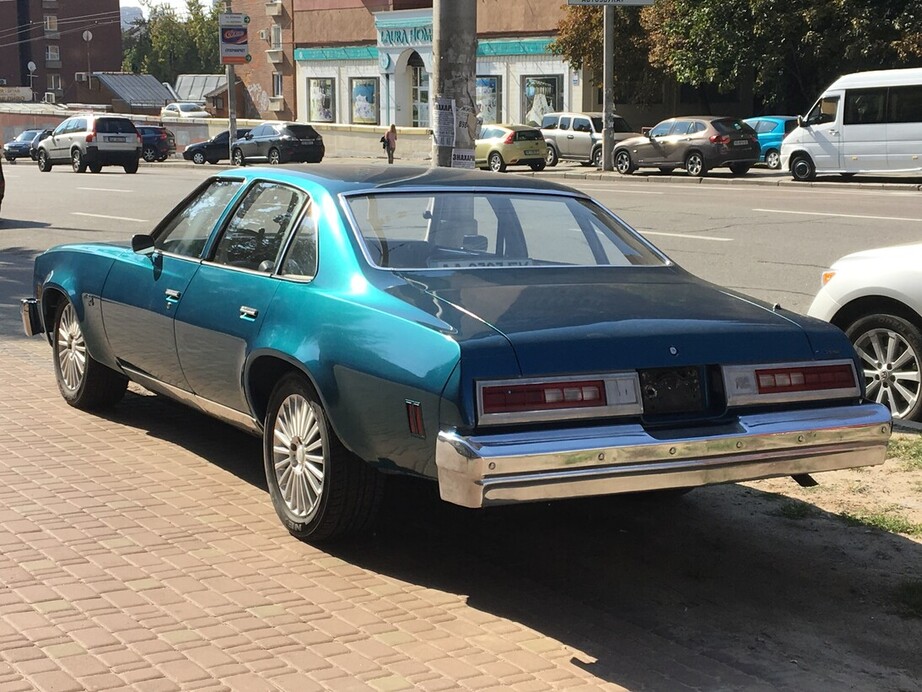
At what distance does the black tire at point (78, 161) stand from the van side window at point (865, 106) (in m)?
22.7

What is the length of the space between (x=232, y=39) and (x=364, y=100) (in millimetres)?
13119

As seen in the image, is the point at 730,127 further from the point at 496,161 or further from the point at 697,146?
the point at 496,161

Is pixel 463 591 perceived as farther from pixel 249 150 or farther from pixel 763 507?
→ pixel 249 150

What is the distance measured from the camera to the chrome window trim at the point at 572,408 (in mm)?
4352

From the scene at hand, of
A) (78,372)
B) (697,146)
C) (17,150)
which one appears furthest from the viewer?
(17,150)

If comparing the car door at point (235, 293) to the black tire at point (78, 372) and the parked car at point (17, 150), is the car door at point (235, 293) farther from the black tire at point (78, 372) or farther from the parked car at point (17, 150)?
the parked car at point (17, 150)

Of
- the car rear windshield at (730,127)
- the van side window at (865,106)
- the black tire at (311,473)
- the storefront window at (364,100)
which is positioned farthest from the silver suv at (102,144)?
the black tire at (311,473)

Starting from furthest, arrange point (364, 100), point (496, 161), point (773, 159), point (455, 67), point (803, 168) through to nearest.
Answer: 1. point (364, 100)
2. point (496, 161)
3. point (773, 159)
4. point (803, 168)
5. point (455, 67)

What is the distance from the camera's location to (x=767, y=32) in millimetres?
37375

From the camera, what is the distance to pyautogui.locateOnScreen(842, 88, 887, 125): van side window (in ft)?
94.1

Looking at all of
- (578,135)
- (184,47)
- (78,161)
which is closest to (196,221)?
(578,135)

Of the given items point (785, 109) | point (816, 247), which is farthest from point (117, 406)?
point (785, 109)

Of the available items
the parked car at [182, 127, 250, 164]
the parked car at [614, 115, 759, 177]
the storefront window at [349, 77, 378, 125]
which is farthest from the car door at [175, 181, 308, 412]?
the storefront window at [349, 77, 378, 125]

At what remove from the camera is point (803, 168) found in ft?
99.6
